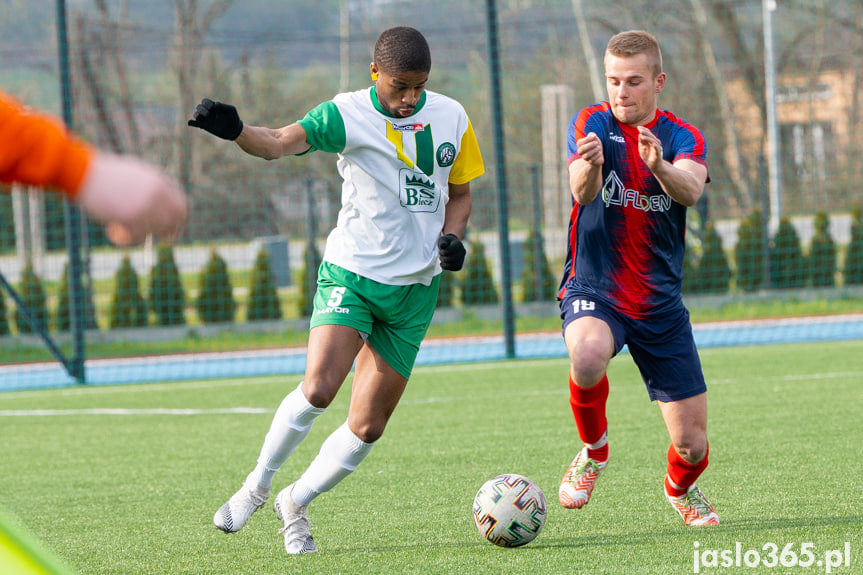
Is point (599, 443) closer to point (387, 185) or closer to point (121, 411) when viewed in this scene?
point (387, 185)

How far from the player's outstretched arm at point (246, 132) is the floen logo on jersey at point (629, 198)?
1.20 metres

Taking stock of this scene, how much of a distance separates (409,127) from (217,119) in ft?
3.11

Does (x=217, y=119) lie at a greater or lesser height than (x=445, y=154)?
greater

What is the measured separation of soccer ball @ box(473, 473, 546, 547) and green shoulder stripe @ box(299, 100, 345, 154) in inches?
56.5

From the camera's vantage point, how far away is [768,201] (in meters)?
15.3

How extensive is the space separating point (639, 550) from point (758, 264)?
12.1m

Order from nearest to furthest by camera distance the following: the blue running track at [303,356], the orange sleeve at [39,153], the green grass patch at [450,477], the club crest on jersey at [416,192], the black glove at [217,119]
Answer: the orange sleeve at [39,153]
the black glove at [217,119]
the green grass patch at [450,477]
the club crest on jersey at [416,192]
the blue running track at [303,356]

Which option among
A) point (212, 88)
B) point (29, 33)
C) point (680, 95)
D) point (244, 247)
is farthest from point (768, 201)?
point (29, 33)

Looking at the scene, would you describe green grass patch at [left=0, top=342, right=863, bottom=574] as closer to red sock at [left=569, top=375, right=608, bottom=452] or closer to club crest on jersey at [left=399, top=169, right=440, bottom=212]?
red sock at [left=569, top=375, right=608, bottom=452]

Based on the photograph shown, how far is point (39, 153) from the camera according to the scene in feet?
5.44

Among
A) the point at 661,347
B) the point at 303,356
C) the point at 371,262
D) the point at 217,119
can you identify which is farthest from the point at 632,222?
the point at 303,356

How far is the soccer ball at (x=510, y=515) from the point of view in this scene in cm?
394

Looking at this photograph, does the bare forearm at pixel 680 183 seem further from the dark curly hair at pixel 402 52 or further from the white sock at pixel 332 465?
the white sock at pixel 332 465

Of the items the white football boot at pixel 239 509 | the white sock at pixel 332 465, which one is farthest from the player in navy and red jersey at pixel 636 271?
the white football boot at pixel 239 509
